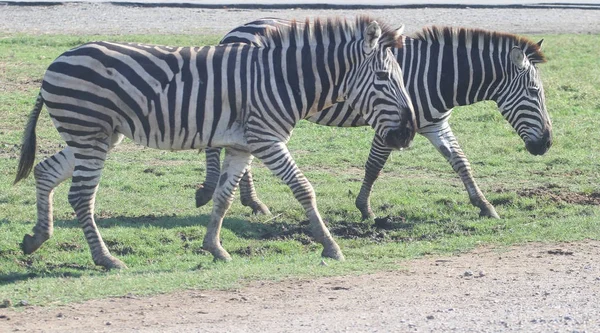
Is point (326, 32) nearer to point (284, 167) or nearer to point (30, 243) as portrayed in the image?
point (284, 167)

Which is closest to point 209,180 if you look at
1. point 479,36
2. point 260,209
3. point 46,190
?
point 260,209

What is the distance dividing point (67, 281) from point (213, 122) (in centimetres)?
206

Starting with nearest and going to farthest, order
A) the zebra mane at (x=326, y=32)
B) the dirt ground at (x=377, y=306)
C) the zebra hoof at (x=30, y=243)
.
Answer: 1. the dirt ground at (x=377, y=306)
2. the zebra mane at (x=326, y=32)
3. the zebra hoof at (x=30, y=243)

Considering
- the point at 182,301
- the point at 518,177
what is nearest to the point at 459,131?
the point at 518,177

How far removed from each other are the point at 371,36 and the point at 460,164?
10.5 ft

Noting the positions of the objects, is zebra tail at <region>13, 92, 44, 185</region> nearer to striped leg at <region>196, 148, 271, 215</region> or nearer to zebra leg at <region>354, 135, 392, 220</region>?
striped leg at <region>196, 148, 271, 215</region>

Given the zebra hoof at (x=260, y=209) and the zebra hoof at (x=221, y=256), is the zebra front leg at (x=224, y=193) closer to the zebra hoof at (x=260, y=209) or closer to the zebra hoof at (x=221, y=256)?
the zebra hoof at (x=221, y=256)

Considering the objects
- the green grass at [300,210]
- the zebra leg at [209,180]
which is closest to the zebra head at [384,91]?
the green grass at [300,210]

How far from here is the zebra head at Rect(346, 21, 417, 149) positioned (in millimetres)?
10117

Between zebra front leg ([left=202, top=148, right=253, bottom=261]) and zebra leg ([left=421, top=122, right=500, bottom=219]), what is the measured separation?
318cm

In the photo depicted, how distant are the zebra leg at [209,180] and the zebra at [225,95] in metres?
2.13

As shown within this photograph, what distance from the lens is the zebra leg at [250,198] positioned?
12.5 metres

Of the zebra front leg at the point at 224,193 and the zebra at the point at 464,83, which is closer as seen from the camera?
the zebra front leg at the point at 224,193

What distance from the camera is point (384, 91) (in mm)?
10125
